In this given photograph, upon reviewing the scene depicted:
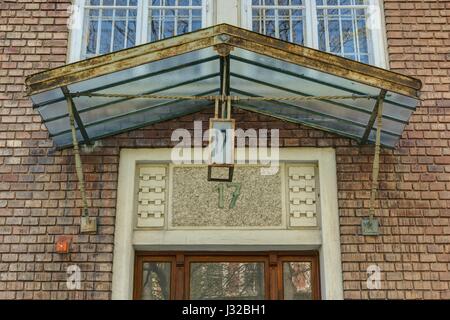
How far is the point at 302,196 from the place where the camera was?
22.2 feet

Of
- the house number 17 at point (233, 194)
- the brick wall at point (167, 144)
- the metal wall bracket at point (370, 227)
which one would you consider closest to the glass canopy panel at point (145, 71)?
the brick wall at point (167, 144)

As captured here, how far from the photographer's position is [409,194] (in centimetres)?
663

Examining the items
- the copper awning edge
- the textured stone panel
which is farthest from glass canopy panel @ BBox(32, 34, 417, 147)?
the textured stone panel

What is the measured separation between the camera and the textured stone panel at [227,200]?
667 cm

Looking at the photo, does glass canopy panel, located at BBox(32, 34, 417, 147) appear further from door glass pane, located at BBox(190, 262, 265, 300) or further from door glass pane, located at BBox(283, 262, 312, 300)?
door glass pane, located at BBox(190, 262, 265, 300)

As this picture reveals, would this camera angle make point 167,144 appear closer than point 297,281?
No

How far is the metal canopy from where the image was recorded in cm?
563

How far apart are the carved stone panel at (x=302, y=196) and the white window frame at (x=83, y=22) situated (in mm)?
2060

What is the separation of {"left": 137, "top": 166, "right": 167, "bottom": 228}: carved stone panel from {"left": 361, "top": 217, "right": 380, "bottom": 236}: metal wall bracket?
2.09 meters

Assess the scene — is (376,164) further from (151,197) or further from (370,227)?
(151,197)

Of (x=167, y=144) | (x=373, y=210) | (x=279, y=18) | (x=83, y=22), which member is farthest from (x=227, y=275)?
(x=83, y=22)

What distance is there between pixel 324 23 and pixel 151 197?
2.90 metres
